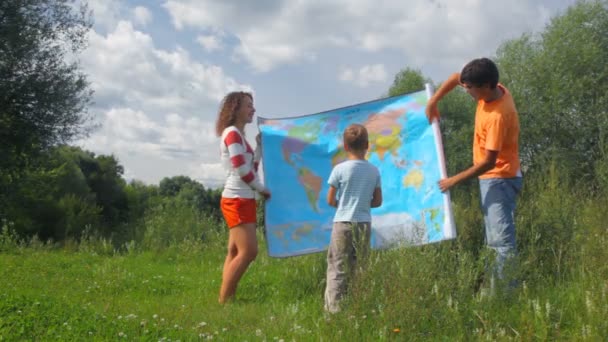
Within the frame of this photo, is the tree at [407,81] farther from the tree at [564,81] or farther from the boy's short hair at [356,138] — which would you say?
the boy's short hair at [356,138]

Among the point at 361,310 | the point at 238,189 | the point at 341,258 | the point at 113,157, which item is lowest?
the point at 361,310

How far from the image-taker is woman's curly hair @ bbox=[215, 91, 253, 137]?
217 inches

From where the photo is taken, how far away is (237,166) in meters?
5.22

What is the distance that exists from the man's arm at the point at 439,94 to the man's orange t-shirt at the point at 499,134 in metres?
0.44

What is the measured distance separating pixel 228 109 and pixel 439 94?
2192 millimetres

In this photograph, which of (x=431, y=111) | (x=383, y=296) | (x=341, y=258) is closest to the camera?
(x=383, y=296)

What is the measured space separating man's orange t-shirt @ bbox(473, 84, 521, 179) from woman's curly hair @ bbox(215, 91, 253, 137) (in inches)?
95.3

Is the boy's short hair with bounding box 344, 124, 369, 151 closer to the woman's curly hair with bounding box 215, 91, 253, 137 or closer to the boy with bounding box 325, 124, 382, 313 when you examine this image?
the boy with bounding box 325, 124, 382, 313

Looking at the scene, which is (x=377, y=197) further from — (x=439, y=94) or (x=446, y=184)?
(x=439, y=94)

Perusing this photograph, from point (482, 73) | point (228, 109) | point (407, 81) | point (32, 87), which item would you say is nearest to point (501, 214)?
point (482, 73)

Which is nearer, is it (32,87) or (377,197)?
(377,197)

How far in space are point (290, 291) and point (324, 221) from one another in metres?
1.06

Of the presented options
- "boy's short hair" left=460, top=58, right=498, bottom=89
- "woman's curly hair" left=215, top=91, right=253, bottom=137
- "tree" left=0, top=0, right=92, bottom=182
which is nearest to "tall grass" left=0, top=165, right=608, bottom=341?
"boy's short hair" left=460, top=58, right=498, bottom=89

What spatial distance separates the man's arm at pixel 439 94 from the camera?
17.4ft
